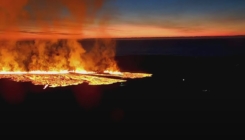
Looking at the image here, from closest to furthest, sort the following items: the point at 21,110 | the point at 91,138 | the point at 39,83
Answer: the point at 91,138
the point at 21,110
the point at 39,83

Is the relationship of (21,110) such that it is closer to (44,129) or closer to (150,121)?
(44,129)

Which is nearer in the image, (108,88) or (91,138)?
(91,138)

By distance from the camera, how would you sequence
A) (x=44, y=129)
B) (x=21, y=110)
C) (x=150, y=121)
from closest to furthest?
(x=44, y=129)
(x=150, y=121)
(x=21, y=110)

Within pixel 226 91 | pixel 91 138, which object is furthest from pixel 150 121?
pixel 226 91

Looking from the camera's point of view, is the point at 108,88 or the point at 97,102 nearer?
the point at 97,102

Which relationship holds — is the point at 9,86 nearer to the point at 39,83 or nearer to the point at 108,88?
the point at 39,83

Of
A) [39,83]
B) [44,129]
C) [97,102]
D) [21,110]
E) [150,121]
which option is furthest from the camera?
[39,83]

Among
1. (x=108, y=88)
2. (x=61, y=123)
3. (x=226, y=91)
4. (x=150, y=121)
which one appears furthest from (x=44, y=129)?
(x=226, y=91)

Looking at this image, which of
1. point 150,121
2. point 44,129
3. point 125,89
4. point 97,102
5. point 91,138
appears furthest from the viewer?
point 125,89
